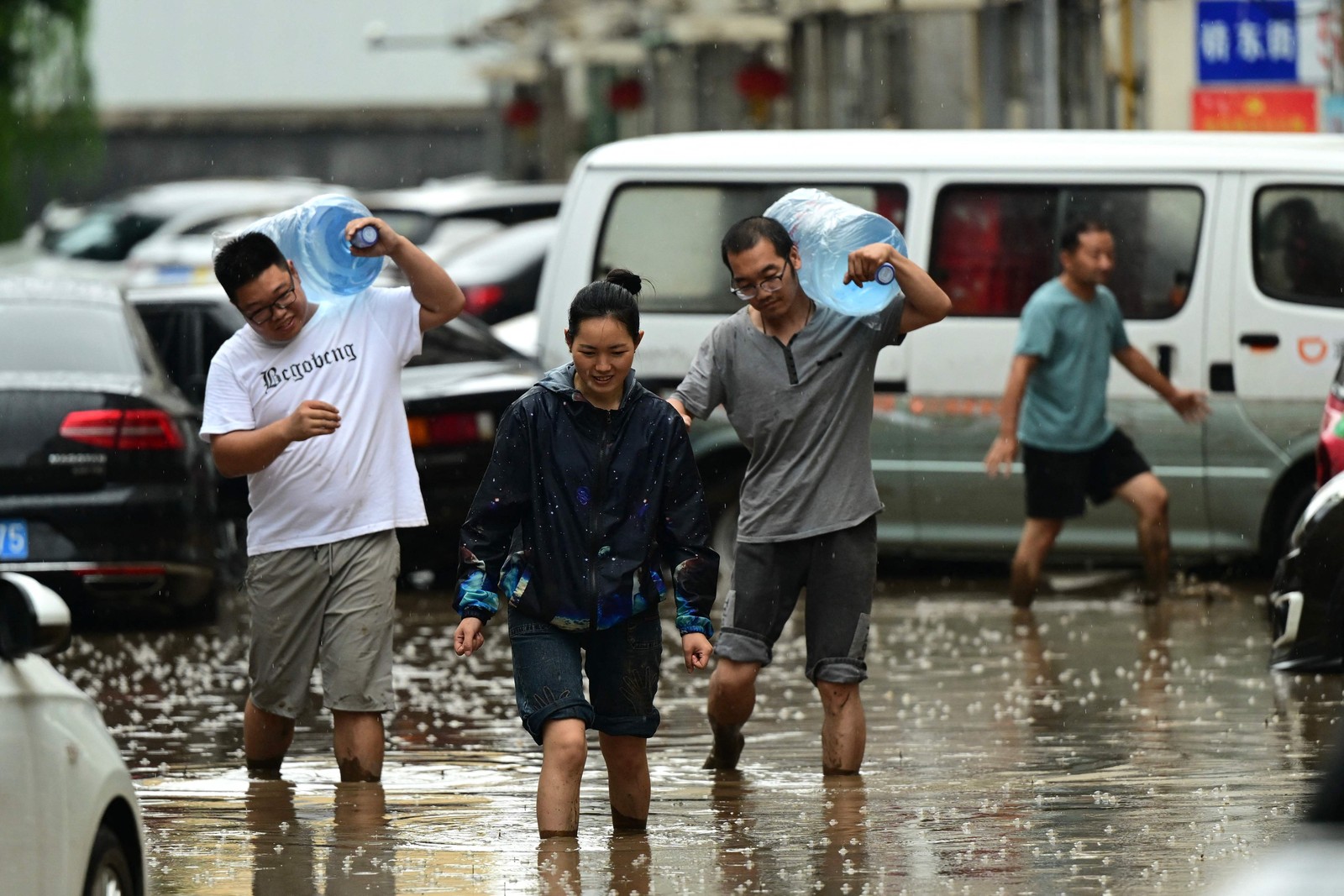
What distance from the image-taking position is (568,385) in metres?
6.62

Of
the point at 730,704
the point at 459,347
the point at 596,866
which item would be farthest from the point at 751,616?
the point at 459,347

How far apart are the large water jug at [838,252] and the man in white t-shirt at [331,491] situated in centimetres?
106

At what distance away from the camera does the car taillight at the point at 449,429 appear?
12.2m

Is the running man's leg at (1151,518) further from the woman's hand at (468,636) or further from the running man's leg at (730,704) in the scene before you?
the woman's hand at (468,636)

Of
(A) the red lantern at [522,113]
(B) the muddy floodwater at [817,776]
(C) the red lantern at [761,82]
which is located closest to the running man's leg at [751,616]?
(B) the muddy floodwater at [817,776]

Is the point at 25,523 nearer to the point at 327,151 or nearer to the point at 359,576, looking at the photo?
the point at 359,576

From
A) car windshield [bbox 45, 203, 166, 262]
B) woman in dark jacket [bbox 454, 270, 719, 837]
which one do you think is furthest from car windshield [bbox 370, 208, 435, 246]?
woman in dark jacket [bbox 454, 270, 719, 837]

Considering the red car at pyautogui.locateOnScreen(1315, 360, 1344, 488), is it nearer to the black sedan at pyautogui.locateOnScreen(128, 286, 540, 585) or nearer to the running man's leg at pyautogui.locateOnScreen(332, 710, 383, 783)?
the black sedan at pyautogui.locateOnScreen(128, 286, 540, 585)

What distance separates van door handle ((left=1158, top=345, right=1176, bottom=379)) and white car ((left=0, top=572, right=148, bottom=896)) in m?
7.66

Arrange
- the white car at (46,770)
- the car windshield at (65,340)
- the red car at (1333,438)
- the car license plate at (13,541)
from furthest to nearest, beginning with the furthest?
the car windshield at (65,340) → the car license plate at (13,541) → the red car at (1333,438) → the white car at (46,770)

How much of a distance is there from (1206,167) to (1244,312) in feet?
2.31

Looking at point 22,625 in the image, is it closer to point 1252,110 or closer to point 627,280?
point 627,280

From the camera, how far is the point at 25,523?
433 inches

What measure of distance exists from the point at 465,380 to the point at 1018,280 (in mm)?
2712
